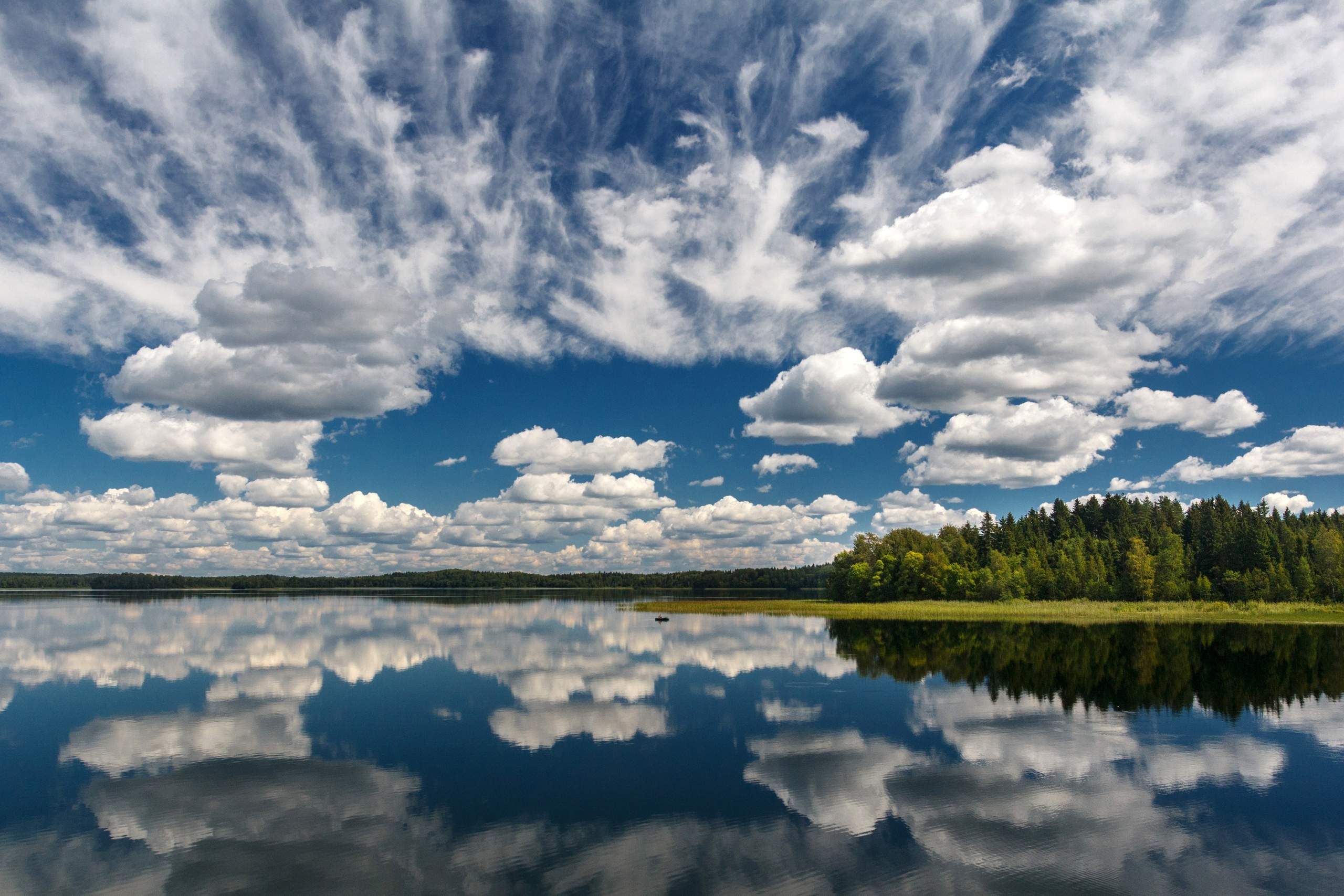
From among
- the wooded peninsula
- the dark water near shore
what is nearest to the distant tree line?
the wooded peninsula

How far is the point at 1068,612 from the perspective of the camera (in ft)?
332

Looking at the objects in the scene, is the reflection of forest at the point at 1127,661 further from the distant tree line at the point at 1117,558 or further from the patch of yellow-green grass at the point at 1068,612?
the distant tree line at the point at 1117,558

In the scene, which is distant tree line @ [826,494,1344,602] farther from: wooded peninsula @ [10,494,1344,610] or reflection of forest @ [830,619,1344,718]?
reflection of forest @ [830,619,1344,718]

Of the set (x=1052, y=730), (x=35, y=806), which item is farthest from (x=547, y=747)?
(x=1052, y=730)

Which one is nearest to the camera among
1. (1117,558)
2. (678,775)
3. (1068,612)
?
(678,775)

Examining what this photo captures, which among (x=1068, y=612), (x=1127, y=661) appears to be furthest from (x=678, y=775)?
(x=1068, y=612)

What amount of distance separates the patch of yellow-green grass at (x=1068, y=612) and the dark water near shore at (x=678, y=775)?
3785 centimetres

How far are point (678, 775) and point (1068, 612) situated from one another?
94401mm

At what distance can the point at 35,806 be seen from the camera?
2238 centimetres

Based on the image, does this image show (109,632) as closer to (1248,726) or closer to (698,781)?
(698,781)

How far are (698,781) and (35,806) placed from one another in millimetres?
20546

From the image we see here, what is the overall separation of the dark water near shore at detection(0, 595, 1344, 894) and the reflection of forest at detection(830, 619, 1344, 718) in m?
0.43

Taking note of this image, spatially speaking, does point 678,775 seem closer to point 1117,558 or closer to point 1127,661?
point 1127,661

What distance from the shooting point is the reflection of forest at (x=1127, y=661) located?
4012 cm
